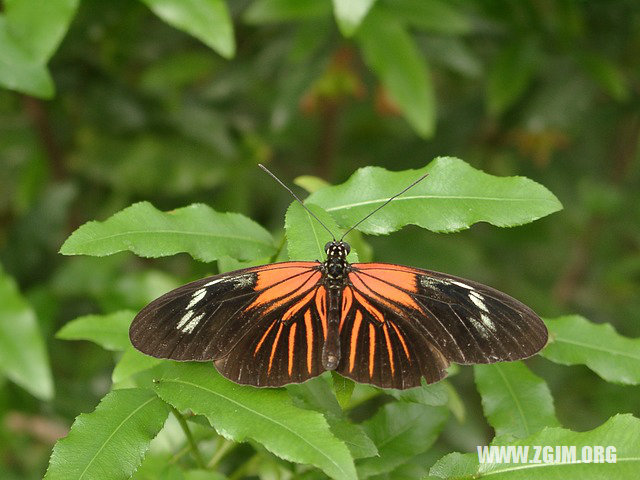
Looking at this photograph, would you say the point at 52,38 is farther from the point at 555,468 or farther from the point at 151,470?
the point at 555,468

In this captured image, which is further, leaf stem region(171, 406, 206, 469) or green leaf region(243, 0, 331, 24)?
green leaf region(243, 0, 331, 24)

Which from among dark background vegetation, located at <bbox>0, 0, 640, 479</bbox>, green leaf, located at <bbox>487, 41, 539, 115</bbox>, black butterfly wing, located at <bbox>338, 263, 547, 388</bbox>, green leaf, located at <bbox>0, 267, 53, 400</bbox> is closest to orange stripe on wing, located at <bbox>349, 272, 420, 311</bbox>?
black butterfly wing, located at <bbox>338, 263, 547, 388</bbox>

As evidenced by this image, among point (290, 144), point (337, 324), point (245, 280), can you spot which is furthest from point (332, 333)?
point (290, 144)

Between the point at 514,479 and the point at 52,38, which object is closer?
the point at 514,479

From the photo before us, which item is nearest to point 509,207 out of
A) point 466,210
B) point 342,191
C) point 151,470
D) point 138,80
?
point 466,210

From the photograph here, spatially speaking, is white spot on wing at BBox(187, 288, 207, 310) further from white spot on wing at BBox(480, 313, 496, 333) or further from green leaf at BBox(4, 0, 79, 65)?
green leaf at BBox(4, 0, 79, 65)

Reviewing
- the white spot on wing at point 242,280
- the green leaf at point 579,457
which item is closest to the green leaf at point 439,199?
the white spot on wing at point 242,280

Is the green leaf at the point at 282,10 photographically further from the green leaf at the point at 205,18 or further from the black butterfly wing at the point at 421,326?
the black butterfly wing at the point at 421,326

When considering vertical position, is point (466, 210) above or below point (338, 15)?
below

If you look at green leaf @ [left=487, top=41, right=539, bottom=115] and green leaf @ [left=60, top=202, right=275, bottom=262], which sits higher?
green leaf @ [left=487, top=41, right=539, bottom=115]
